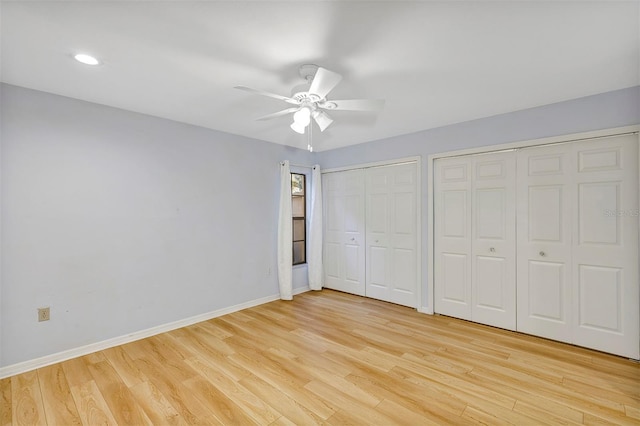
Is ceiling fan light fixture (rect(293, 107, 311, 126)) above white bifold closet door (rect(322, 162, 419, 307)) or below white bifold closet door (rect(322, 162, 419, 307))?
above

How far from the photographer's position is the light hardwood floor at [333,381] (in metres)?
1.89

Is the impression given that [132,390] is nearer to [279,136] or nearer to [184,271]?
[184,271]

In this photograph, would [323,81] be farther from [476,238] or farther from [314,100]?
[476,238]

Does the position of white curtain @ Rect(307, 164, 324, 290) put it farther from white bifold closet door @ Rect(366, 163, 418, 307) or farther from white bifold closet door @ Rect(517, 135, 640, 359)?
white bifold closet door @ Rect(517, 135, 640, 359)

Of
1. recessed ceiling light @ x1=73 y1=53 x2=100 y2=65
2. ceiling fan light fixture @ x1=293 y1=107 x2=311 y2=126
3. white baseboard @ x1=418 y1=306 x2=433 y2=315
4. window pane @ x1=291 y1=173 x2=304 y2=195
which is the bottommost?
white baseboard @ x1=418 y1=306 x2=433 y2=315

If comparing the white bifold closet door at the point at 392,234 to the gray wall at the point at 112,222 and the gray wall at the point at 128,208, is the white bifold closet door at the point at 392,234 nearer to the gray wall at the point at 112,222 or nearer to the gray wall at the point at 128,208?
the gray wall at the point at 128,208

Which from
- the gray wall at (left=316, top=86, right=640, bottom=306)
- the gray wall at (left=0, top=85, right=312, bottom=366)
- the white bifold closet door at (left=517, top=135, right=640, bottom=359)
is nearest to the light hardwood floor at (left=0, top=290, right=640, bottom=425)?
the white bifold closet door at (left=517, top=135, right=640, bottom=359)

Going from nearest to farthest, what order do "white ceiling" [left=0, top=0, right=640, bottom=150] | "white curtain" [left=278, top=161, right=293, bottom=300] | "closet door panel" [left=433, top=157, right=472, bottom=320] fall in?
"white ceiling" [left=0, top=0, right=640, bottom=150]
"closet door panel" [left=433, top=157, right=472, bottom=320]
"white curtain" [left=278, top=161, right=293, bottom=300]

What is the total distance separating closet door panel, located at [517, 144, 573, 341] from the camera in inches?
111

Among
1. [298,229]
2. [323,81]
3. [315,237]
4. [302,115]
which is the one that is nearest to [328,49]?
[323,81]

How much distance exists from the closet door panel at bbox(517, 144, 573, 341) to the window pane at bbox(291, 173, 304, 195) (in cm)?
310

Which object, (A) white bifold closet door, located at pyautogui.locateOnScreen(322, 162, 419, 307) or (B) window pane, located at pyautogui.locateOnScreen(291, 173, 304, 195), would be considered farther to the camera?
(B) window pane, located at pyautogui.locateOnScreen(291, 173, 304, 195)

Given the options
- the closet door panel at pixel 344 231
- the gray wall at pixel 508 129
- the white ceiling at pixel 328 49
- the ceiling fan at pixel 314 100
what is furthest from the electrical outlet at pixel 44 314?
the gray wall at pixel 508 129

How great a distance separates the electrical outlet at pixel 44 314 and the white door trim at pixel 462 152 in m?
3.94
